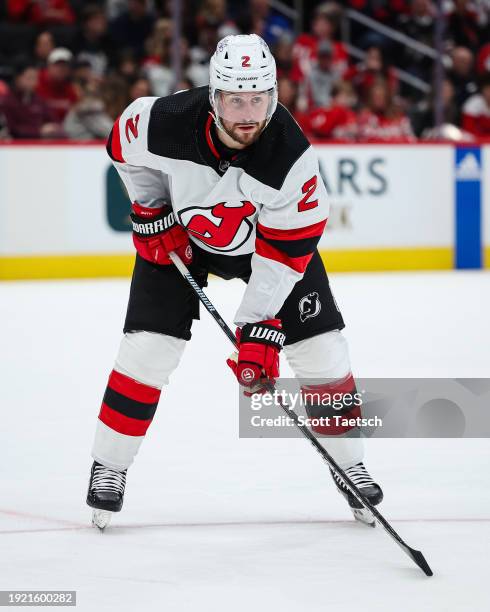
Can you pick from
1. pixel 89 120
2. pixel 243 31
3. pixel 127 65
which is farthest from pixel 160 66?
pixel 243 31

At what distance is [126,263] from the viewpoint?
321 inches

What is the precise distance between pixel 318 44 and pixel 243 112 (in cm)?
710

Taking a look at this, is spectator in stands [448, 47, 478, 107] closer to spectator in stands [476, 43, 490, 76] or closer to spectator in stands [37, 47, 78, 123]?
spectator in stands [476, 43, 490, 76]

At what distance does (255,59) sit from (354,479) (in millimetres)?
1043

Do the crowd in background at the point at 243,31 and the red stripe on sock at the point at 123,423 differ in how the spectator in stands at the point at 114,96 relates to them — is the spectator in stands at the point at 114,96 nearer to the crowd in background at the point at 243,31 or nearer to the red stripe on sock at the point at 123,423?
the crowd in background at the point at 243,31

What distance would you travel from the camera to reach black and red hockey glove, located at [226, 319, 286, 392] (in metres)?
2.91

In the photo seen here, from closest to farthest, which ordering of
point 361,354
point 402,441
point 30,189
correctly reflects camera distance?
Result: 1. point 402,441
2. point 361,354
3. point 30,189

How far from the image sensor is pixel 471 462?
12.2ft

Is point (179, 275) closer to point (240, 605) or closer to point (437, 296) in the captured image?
point (240, 605)

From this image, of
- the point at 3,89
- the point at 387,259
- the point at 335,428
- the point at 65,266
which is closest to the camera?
the point at 335,428

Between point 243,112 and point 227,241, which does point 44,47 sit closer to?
point 227,241

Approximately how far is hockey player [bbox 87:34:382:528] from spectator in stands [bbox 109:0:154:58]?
21.7 feet

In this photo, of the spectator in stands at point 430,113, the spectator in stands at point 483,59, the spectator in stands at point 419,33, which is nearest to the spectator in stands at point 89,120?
the spectator in stands at point 430,113

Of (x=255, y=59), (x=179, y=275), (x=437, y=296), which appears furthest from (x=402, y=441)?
(x=437, y=296)
